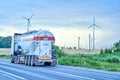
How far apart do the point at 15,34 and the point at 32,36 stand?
9.58 metres

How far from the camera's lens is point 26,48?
5009 centimetres

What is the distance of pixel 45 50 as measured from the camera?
4603 cm

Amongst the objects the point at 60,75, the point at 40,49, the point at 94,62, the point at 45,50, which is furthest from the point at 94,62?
the point at 60,75

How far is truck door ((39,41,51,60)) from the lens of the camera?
150 feet

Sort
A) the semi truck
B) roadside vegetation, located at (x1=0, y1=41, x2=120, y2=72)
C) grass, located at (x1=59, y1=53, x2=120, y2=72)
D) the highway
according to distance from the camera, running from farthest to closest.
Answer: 1. the semi truck
2. roadside vegetation, located at (x1=0, y1=41, x2=120, y2=72)
3. grass, located at (x1=59, y1=53, x2=120, y2=72)
4. the highway

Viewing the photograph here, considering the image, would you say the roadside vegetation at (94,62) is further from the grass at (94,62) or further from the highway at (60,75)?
the highway at (60,75)

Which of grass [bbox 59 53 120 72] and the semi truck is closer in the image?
grass [bbox 59 53 120 72]

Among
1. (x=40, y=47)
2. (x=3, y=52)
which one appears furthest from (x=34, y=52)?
(x=3, y=52)

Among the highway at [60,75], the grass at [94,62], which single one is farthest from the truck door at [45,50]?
the highway at [60,75]

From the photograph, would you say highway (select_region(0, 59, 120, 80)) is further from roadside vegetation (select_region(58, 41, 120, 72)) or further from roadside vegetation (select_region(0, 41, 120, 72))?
roadside vegetation (select_region(58, 41, 120, 72))

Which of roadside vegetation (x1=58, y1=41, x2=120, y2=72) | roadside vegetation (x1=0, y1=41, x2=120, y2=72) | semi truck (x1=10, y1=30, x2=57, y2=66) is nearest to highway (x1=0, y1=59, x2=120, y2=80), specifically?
roadside vegetation (x1=0, y1=41, x2=120, y2=72)

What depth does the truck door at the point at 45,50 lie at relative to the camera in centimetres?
4562

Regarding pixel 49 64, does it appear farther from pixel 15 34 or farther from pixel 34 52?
pixel 15 34

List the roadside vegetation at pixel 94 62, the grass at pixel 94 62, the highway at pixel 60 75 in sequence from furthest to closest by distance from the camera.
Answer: the roadside vegetation at pixel 94 62
the grass at pixel 94 62
the highway at pixel 60 75
